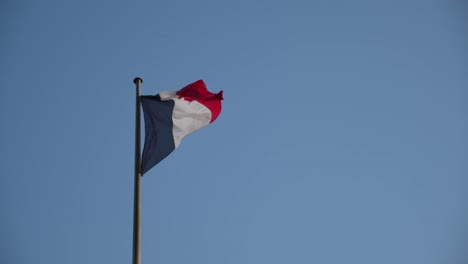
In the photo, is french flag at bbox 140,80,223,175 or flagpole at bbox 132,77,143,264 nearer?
flagpole at bbox 132,77,143,264

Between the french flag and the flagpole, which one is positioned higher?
the french flag

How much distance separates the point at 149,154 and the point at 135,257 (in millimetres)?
Result: 2929

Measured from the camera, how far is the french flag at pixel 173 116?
13.3 meters

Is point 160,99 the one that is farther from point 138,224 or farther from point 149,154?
point 138,224

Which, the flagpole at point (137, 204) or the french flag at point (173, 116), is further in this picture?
the french flag at point (173, 116)

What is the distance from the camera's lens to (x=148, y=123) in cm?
1367

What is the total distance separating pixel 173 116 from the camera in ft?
46.6

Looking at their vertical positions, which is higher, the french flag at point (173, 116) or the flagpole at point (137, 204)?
the french flag at point (173, 116)

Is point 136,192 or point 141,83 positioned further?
point 141,83

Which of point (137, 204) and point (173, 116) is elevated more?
point (173, 116)

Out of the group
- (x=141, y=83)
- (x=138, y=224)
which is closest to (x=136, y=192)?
(x=138, y=224)

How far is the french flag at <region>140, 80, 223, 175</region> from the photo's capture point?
1328 cm

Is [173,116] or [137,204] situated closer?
[137,204]

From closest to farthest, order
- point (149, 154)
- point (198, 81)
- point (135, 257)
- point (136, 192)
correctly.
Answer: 1. point (135, 257)
2. point (136, 192)
3. point (149, 154)
4. point (198, 81)
